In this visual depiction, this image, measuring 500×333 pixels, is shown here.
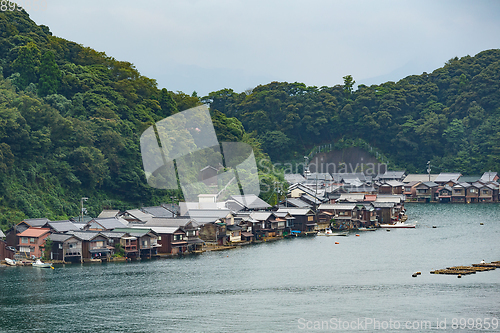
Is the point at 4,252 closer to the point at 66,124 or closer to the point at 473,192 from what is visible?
the point at 66,124

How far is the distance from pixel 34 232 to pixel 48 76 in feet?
47.4

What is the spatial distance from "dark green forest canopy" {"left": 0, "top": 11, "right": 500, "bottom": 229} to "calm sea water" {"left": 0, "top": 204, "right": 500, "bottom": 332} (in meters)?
7.49

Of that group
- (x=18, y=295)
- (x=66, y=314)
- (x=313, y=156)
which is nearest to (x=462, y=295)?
(x=66, y=314)

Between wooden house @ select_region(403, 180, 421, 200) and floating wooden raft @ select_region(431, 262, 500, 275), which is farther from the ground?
wooden house @ select_region(403, 180, 421, 200)

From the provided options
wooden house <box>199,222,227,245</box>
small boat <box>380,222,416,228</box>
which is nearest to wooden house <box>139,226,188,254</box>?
wooden house <box>199,222,227,245</box>

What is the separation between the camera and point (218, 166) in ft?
121

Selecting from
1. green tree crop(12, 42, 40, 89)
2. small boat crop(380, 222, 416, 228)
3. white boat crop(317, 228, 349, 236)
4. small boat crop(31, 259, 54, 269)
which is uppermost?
green tree crop(12, 42, 40, 89)

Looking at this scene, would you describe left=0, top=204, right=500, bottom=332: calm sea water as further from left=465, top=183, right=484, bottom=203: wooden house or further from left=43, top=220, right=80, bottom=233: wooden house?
left=465, top=183, right=484, bottom=203: wooden house

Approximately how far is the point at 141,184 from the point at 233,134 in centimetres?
1215

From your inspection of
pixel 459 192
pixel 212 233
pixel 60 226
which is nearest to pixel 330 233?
pixel 212 233

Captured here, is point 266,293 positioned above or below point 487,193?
below

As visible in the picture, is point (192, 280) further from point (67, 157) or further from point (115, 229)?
point (67, 157)

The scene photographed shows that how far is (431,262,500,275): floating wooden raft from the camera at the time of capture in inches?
735

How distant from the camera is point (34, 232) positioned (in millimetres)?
21578
